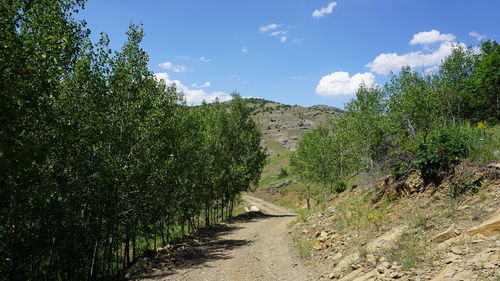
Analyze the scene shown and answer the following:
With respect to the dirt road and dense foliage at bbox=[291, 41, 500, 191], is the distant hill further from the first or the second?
the dirt road

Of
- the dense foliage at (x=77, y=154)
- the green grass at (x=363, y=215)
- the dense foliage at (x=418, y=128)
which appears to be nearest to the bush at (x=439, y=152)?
the dense foliage at (x=418, y=128)

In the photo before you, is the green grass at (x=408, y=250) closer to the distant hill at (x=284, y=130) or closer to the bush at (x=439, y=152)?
the bush at (x=439, y=152)

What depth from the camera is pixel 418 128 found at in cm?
2030

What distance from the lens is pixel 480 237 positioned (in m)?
8.74

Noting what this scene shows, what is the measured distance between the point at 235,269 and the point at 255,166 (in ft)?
87.9

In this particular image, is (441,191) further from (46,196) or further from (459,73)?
(459,73)

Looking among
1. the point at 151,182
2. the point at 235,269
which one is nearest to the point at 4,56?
the point at 151,182

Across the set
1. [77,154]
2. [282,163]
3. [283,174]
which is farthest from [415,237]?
[282,163]

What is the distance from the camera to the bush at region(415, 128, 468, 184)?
13.5 meters

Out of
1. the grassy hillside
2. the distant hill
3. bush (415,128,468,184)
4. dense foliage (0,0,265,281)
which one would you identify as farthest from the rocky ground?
the distant hill

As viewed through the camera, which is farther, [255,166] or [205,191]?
[255,166]

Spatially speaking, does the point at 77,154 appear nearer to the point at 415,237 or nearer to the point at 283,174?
the point at 415,237

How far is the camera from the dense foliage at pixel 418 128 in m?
14.0

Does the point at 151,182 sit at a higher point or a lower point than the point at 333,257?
higher
